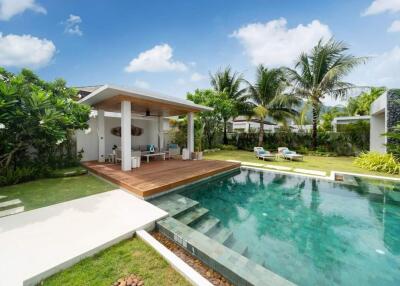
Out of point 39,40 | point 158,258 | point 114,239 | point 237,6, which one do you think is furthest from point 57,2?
point 158,258

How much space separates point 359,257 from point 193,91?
16375mm

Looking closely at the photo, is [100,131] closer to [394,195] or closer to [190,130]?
[190,130]

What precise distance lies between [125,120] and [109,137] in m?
5.67

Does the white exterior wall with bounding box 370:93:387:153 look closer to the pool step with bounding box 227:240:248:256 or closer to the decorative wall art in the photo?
the pool step with bounding box 227:240:248:256

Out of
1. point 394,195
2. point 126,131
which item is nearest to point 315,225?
point 394,195

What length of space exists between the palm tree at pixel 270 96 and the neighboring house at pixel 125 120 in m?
8.80

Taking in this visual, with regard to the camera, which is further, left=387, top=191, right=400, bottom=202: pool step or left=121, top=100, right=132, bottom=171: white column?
left=121, top=100, right=132, bottom=171: white column

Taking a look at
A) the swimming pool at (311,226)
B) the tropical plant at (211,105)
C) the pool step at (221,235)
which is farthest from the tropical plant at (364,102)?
the pool step at (221,235)

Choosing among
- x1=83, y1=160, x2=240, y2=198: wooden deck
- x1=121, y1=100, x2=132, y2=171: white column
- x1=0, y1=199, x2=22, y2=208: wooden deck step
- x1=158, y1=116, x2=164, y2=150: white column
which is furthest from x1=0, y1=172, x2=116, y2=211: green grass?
x1=158, y1=116, x2=164, y2=150: white column

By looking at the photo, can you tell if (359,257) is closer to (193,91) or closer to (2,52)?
(193,91)

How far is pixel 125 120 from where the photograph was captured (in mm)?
8047

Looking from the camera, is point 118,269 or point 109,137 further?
point 109,137

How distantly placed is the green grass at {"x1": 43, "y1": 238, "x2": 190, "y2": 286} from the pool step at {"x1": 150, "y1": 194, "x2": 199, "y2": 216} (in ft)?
5.34

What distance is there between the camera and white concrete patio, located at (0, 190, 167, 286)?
2.77m
